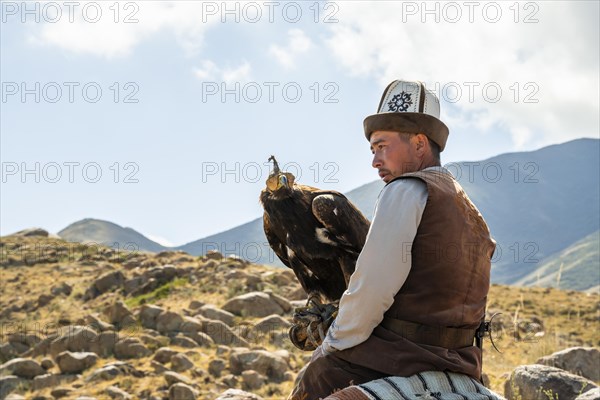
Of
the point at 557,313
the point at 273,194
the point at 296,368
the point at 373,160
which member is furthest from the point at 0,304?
the point at 373,160

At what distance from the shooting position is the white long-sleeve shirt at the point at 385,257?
10.4 feet

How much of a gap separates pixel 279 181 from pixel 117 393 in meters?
7.48

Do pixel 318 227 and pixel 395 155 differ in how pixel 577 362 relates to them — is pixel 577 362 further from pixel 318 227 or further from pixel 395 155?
pixel 395 155

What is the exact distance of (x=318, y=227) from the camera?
523 centimetres

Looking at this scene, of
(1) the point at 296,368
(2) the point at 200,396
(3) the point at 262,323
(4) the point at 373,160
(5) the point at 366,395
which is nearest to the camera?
(5) the point at 366,395

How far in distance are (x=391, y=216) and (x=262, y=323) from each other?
1143cm

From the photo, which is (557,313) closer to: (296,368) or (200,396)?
(296,368)

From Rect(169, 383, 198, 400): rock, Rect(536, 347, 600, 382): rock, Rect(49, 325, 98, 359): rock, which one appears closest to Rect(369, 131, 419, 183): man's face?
Rect(536, 347, 600, 382): rock

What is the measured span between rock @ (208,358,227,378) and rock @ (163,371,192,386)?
598mm

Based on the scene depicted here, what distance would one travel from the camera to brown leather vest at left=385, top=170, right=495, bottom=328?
3.23 metres

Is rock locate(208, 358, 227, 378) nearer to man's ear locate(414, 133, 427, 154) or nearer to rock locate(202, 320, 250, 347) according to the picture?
rock locate(202, 320, 250, 347)

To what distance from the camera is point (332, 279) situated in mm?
5305

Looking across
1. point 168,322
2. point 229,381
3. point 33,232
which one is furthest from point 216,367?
point 33,232

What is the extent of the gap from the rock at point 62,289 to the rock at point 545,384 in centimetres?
1650
